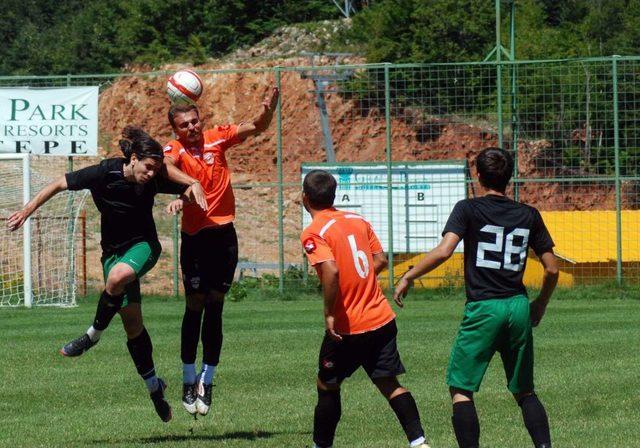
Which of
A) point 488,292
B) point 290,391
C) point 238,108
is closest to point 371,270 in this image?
point 488,292

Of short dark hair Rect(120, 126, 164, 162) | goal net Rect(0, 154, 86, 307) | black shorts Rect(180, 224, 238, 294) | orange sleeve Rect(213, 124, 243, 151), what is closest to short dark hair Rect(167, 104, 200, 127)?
orange sleeve Rect(213, 124, 243, 151)

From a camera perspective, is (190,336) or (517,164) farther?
(517,164)

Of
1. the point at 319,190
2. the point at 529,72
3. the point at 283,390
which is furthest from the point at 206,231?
the point at 529,72

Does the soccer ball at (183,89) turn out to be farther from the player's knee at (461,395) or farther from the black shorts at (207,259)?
the player's knee at (461,395)

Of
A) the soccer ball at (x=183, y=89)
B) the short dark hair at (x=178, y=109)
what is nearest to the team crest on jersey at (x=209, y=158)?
the short dark hair at (x=178, y=109)

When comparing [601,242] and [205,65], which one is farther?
[205,65]

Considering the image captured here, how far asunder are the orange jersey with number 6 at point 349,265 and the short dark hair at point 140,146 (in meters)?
2.07

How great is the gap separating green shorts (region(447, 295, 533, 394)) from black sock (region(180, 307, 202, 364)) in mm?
3038

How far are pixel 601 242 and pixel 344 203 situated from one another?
16.1 ft

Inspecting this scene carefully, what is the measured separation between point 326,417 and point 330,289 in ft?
2.94

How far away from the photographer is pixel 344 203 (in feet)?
78.5

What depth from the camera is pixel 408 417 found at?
7781 millimetres

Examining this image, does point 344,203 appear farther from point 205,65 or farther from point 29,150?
point 205,65

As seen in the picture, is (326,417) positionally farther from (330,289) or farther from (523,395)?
(523,395)
